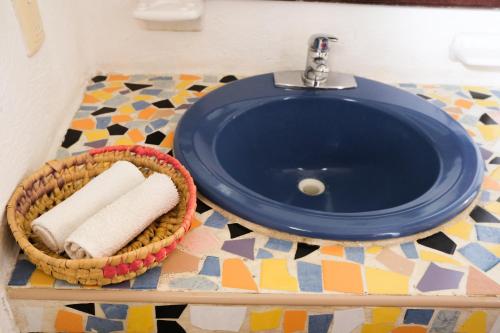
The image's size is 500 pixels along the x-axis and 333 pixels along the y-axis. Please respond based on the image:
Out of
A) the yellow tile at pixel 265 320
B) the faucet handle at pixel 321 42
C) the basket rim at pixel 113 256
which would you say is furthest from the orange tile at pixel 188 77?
the yellow tile at pixel 265 320

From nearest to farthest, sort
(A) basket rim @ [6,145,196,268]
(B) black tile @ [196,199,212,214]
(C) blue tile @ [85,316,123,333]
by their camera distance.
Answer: (A) basket rim @ [6,145,196,268], (C) blue tile @ [85,316,123,333], (B) black tile @ [196,199,212,214]

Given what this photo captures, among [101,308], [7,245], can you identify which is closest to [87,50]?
[7,245]

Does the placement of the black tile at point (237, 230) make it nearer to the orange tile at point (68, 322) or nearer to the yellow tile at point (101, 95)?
the orange tile at point (68, 322)

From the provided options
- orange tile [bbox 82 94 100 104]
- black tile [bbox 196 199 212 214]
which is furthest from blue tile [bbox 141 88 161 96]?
black tile [bbox 196 199 212 214]

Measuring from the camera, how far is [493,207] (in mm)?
930

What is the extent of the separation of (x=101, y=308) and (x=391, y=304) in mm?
481

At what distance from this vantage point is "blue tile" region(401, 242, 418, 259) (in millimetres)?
816

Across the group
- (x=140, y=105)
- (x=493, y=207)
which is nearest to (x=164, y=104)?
(x=140, y=105)

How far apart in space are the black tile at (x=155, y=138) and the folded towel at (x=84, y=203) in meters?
0.19

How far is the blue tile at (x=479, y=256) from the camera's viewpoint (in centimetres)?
81

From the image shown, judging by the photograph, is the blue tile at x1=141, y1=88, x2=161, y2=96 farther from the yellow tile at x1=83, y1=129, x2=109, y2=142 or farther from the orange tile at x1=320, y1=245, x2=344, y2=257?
the orange tile at x1=320, y1=245, x2=344, y2=257

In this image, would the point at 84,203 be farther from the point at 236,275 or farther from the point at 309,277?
the point at 309,277

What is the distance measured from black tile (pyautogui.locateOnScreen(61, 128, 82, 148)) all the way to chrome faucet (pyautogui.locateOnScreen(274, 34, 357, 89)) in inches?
20.8

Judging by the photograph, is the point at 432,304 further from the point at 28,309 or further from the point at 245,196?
the point at 28,309
